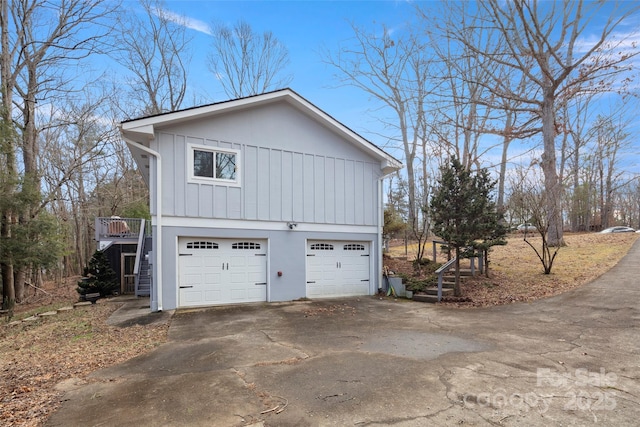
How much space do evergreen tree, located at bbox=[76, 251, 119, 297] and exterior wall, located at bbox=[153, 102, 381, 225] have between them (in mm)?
6106

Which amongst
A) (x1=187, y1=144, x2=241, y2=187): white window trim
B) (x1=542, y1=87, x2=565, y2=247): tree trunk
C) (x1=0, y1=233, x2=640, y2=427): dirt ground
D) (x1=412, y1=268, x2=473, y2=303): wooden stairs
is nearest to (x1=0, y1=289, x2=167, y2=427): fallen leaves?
(x1=0, y1=233, x2=640, y2=427): dirt ground

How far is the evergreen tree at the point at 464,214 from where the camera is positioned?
9680mm

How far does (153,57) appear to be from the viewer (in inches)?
874

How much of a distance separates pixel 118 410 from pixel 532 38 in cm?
1781

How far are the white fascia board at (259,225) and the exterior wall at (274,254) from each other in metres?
0.06

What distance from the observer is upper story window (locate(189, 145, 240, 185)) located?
9.34m

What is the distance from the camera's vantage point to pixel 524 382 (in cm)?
401

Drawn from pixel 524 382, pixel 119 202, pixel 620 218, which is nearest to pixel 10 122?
pixel 119 202

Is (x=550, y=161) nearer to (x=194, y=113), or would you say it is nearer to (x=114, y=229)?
(x=194, y=113)

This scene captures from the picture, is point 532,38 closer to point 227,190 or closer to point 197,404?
point 227,190

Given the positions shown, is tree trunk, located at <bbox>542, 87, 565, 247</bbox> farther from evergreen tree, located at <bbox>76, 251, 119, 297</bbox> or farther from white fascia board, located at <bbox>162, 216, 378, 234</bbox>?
evergreen tree, located at <bbox>76, 251, 119, 297</bbox>

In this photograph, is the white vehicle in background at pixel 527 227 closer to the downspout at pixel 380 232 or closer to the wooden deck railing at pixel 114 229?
the downspout at pixel 380 232

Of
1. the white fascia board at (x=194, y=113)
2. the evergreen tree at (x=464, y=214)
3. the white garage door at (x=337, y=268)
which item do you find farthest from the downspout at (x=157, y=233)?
the evergreen tree at (x=464, y=214)

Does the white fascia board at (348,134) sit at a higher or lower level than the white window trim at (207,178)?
higher
